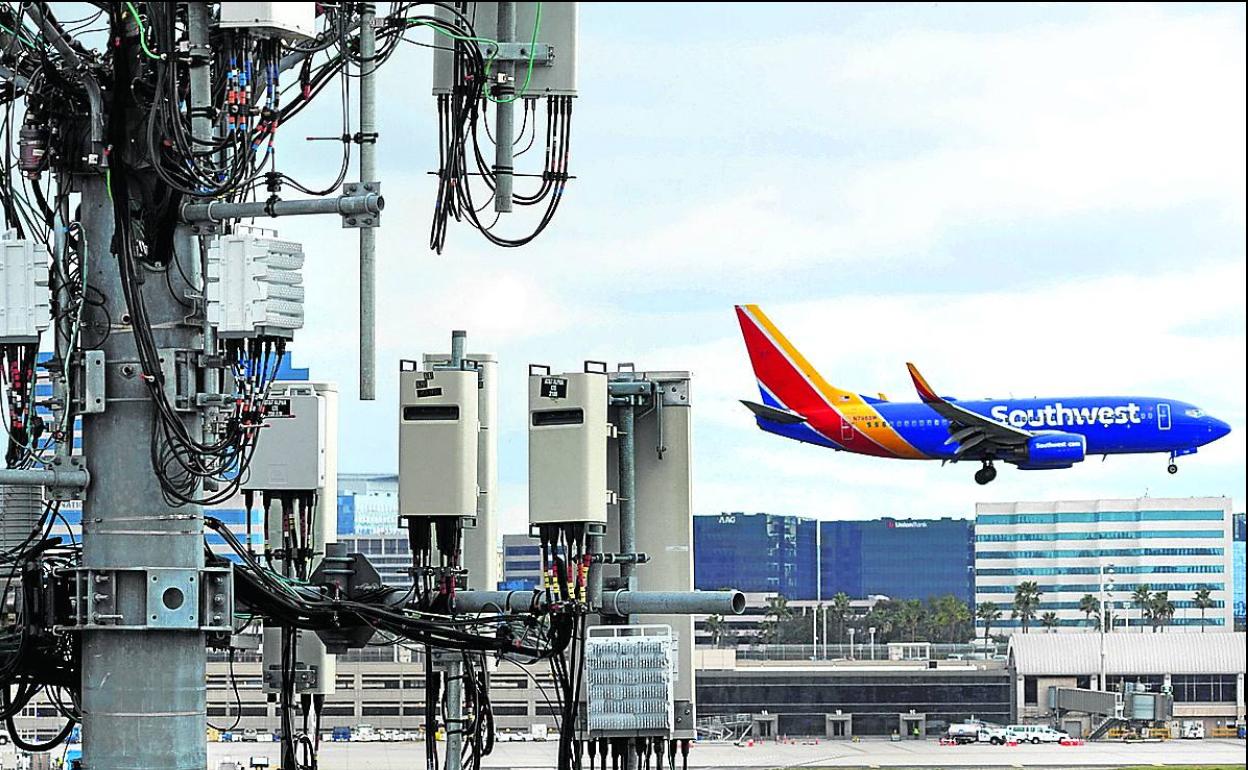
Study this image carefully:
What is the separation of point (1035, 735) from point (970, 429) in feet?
94.1

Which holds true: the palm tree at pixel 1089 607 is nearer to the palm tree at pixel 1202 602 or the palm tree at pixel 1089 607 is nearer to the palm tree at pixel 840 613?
the palm tree at pixel 1202 602

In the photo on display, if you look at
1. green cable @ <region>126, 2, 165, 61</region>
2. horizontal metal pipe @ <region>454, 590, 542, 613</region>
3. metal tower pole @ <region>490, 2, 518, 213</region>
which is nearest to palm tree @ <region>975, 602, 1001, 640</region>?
horizontal metal pipe @ <region>454, 590, 542, 613</region>

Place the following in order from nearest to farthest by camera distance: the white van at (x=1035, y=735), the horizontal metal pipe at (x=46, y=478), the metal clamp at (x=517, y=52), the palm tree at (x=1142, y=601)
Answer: the horizontal metal pipe at (x=46, y=478)
the metal clamp at (x=517, y=52)
the white van at (x=1035, y=735)
the palm tree at (x=1142, y=601)

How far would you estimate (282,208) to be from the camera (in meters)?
11.8

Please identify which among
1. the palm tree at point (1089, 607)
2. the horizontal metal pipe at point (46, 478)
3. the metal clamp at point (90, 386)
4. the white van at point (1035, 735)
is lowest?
the white van at point (1035, 735)

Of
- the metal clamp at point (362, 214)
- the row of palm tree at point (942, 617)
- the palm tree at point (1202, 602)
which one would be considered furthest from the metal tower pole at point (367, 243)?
the palm tree at point (1202, 602)

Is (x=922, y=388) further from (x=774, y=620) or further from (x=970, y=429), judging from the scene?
(x=774, y=620)

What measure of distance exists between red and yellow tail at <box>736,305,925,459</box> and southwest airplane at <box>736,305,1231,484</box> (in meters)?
0.04

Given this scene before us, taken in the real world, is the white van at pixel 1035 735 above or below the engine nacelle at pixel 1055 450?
below

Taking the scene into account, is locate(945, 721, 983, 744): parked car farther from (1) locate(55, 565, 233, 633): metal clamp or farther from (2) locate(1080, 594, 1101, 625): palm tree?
(1) locate(55, 565, 233, 633): metal clamp

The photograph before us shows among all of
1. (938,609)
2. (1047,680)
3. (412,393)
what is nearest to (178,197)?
(412,393)

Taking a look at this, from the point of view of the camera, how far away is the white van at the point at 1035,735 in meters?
93.9

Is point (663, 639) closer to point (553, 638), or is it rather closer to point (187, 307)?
point (553, 638)

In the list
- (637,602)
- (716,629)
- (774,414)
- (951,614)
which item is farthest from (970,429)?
(951,614)
